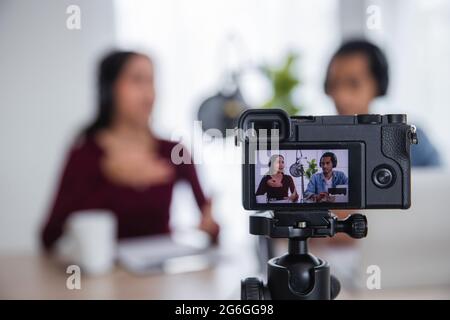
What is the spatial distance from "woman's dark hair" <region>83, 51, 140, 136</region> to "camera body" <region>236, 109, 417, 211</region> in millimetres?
1335

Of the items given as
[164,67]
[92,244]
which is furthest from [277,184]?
[164,67]

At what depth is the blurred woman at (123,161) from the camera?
5.48 ft

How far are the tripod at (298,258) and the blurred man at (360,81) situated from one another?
707mm

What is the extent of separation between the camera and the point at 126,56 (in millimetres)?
1688

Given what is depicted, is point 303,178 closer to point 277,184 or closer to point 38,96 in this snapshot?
point 277,184

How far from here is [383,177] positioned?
1.49 ft

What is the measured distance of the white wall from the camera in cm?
229

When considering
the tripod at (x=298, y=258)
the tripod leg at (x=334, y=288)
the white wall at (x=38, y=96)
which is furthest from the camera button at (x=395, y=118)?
the white wall at (x=38, y=96)

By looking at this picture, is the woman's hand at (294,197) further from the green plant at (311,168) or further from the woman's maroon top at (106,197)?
the woman's maroon top at (106,197)

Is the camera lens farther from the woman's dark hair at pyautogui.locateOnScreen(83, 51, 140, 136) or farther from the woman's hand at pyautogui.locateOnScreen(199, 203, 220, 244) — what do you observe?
the woman's dark hair at pyautogui.locateOnScreen(83, 51, 140, 136)

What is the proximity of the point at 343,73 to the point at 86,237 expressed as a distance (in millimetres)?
856

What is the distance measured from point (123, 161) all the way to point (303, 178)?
4.41 ft

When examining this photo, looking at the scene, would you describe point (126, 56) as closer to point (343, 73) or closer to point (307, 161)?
point (343, 73)
